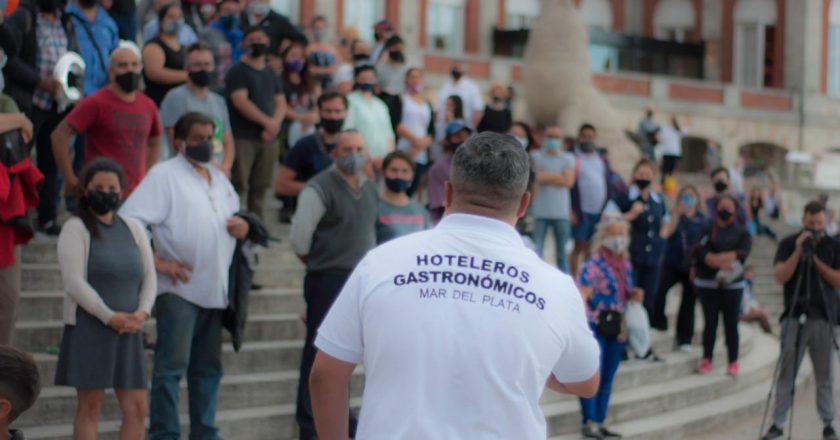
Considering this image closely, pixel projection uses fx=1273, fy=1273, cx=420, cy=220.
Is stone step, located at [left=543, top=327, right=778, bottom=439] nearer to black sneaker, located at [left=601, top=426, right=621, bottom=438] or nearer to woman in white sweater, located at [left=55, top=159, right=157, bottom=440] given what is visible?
black sneaker, located at [left=601, top=426, right=621, bottom=438]

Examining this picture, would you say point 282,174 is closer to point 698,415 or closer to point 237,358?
point 237,358

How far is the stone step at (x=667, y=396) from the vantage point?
9812mm

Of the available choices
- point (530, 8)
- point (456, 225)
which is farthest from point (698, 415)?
point (530, 8)

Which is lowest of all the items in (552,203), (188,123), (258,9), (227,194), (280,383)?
(280,383)

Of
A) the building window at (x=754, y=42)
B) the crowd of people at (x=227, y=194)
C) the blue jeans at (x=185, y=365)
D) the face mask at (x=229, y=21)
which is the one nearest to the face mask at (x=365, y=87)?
the crowd of people at (x=227, y=194)

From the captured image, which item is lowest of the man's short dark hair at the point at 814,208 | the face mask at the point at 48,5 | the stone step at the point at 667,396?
the stone step at the point at 667,396

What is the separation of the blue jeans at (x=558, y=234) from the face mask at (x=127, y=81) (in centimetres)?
555

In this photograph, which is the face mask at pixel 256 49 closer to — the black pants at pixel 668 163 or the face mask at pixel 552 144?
the face mask at pixel 552 144

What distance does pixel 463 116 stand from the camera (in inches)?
587

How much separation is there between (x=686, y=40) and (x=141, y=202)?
3823 cm

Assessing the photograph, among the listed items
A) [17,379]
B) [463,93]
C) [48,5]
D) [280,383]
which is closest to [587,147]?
[463,93]

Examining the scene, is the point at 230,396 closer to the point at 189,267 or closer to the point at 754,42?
the point at 189,267

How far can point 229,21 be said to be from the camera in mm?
13320

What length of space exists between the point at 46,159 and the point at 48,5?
3.81 feet
